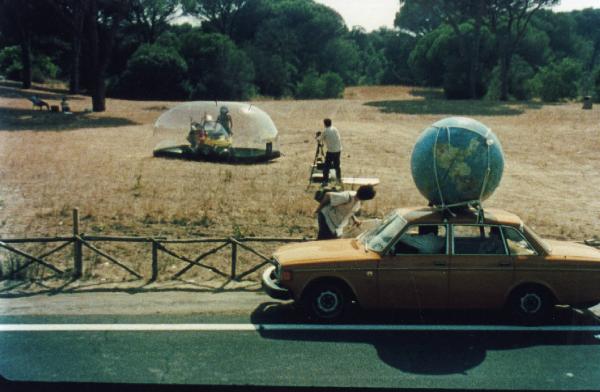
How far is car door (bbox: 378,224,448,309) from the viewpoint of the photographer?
8.70 meters

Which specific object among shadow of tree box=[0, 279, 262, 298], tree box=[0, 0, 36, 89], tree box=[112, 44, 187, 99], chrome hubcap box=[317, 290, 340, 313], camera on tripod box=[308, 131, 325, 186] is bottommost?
shadow of tree box=[0, 279, 262, 298]

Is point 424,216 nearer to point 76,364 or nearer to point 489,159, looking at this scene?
point 489,159

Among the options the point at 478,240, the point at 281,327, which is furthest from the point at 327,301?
the point at 478,240

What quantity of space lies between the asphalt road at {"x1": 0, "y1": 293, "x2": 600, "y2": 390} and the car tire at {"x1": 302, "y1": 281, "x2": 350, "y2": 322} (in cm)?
17

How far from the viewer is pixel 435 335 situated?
8445 millimetres

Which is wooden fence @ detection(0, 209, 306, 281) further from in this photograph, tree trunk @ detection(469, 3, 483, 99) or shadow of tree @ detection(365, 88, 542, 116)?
tree trunk @ detection(469, 3, 483, 99)

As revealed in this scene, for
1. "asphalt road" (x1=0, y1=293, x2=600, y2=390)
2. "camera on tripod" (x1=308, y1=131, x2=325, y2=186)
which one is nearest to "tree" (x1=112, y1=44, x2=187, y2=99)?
"camera on tripod" (x1=308, y1=131, x2=325, y2=186)

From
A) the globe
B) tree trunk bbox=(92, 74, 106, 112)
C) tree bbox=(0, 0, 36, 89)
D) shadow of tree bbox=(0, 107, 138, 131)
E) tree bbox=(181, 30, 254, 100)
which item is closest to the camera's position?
the globe

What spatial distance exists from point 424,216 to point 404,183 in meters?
10.5

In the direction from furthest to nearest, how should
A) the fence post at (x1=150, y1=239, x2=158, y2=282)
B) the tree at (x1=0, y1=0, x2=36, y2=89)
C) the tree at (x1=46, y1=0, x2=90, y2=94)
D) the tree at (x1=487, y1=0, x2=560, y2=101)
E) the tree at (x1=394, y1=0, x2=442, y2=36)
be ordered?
the tree at (x1=394, y1=0, x2=442, y2=36)
the tree at (x1=487, y1=0, x2=560, y2=101)
the tree at (x1=0, y1=0, x2=36, y2=89)
the tree at (x1=46, y1=0, x2=90, y2=94)
the fence post at (x1=150, y1=239, x2=158, y2=282)

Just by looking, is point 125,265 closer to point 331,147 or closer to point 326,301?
point 326,301

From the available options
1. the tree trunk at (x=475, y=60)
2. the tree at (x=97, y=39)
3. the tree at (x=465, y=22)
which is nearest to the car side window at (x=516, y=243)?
the tree at (x=97, y=39)

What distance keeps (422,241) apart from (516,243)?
1211 mm

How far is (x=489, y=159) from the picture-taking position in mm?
9219
